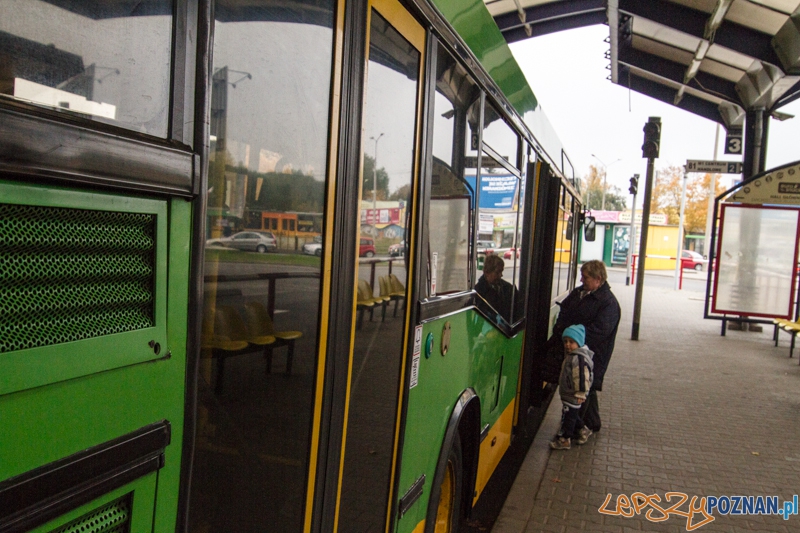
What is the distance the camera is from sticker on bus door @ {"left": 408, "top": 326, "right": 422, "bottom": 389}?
2545 millimetres

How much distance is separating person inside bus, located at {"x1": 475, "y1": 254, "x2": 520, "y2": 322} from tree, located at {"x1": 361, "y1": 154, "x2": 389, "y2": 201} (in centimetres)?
152

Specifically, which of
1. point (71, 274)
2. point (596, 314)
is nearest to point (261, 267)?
point (71, 274)

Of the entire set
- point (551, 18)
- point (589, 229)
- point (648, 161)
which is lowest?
point (589, 229)

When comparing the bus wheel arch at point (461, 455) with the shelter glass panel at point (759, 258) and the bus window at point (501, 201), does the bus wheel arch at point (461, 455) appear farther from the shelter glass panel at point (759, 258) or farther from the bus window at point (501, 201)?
the shelter glass panel at point (759, 258)

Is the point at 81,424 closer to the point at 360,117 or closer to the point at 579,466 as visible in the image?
the point at 360,117

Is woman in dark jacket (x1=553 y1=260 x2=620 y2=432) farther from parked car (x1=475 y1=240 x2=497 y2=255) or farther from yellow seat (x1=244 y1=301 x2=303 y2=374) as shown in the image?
yellow seat (x1=244 y1=301 x2=303 y2=374)

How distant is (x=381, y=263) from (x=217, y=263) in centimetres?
88

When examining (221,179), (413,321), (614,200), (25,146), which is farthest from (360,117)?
(614,200)

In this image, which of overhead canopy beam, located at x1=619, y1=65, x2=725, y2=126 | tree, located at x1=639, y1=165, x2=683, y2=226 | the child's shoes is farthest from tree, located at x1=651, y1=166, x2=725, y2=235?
the child's shoes

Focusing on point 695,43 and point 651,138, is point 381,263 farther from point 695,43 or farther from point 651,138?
point 651,138

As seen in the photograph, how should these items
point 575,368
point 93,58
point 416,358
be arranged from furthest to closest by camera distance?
point 575,368 < point 416,358 < point 93,58

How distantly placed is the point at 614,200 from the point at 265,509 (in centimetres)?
8729

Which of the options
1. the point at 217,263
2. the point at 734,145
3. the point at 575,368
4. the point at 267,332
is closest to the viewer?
the point at 217,263

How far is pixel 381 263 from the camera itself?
2203 millimetres
